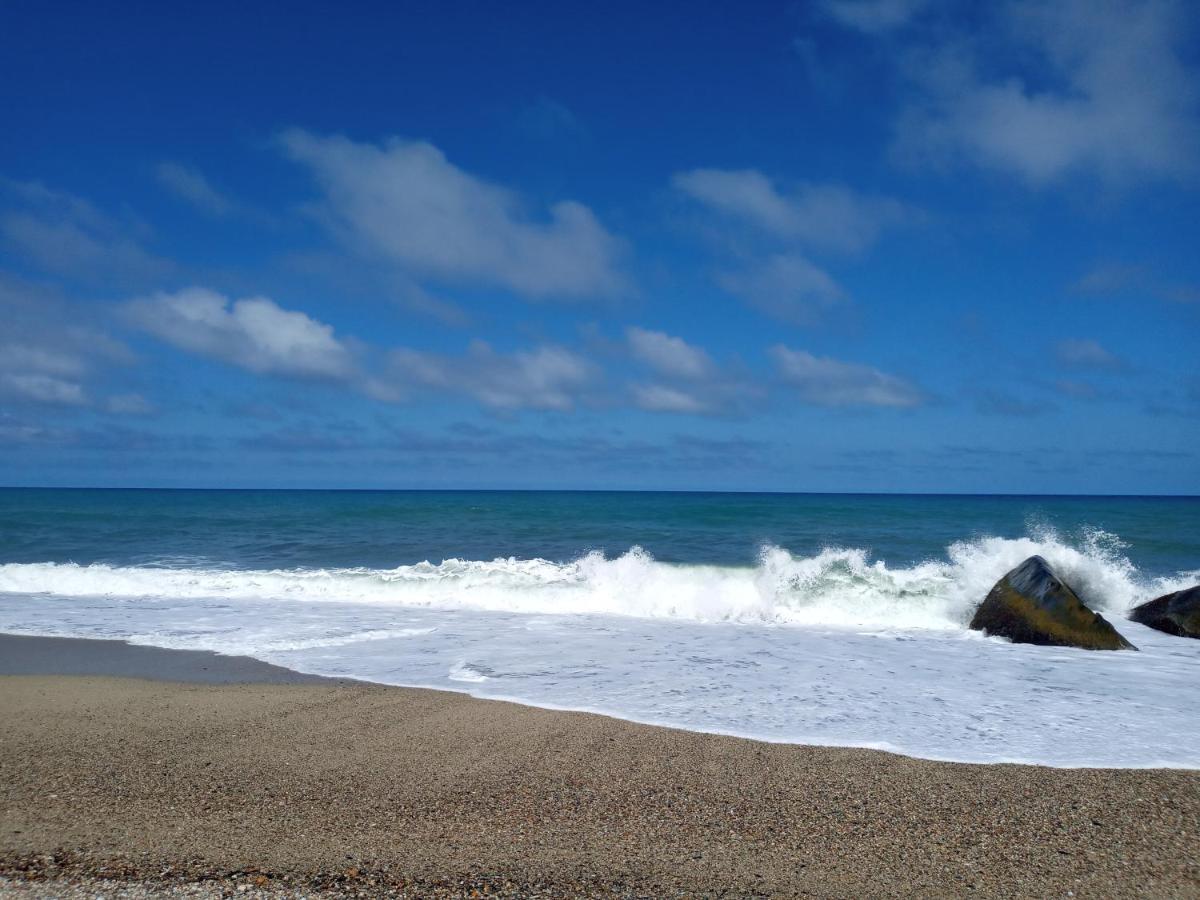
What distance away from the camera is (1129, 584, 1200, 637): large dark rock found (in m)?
11.0

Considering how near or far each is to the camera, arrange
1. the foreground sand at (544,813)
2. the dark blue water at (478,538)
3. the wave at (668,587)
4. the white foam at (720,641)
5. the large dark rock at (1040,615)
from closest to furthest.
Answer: the foreground sand at (544,813), the white foam at (720,641), the large dark rock at (1040,615), the wave at (668,587), the dark blue water at (478,538)

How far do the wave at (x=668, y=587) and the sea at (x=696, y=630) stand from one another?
5cm

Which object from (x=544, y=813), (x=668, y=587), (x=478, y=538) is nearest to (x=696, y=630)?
(x=668, y=587)

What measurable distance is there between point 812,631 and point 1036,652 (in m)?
2.98

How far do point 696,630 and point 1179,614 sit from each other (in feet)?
23.4

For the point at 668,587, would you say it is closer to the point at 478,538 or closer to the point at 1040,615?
the point at 1040,615

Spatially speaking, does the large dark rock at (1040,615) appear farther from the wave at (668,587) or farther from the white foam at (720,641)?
the wave at (668,587)

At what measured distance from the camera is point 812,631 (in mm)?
11508

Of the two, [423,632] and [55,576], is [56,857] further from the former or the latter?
[55,576]

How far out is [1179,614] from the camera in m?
11.1

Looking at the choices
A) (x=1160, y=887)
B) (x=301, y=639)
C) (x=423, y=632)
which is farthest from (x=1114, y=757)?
(x=301, y=639)

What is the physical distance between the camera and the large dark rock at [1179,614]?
10984mm

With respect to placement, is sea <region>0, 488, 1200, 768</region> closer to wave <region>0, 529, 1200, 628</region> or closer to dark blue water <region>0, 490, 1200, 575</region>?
wave <region>0, 529, 1200, 628</region>

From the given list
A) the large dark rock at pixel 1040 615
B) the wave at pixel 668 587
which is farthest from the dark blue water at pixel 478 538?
the large dark rock at pixel 1040 615
